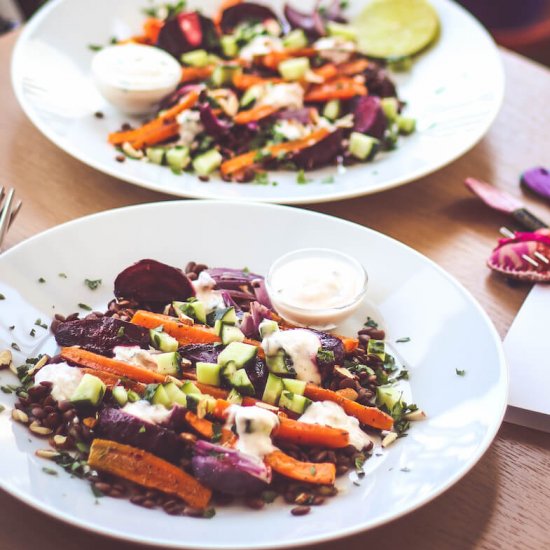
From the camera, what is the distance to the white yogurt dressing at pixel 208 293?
207 centimetres

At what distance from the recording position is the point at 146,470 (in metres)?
1.58

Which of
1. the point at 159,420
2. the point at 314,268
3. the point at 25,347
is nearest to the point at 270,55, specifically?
the point at 314,268

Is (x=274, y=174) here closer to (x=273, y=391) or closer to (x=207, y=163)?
(x=207, y=163)

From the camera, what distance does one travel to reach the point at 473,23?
12.4 ft

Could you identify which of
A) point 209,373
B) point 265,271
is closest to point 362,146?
point 265,271

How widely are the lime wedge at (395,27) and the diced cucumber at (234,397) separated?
237 centimetres

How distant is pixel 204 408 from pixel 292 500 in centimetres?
26

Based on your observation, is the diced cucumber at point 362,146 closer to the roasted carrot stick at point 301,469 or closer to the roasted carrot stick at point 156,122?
the roasted carrot stick at point 156,122

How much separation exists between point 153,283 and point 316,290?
0.42 m

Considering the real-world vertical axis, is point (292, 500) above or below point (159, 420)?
below

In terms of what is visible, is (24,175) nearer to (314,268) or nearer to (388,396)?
(314,268)

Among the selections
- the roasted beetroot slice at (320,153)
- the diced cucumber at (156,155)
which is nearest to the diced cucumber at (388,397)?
the roasted beetroot slice at (320,153)

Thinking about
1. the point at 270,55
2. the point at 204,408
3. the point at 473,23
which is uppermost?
the point at 204,408

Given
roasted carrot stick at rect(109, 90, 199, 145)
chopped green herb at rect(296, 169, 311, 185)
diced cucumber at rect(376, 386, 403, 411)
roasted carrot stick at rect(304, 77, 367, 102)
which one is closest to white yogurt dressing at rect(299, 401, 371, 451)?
diced cucumber at rect(376, 386, 403, 411)
